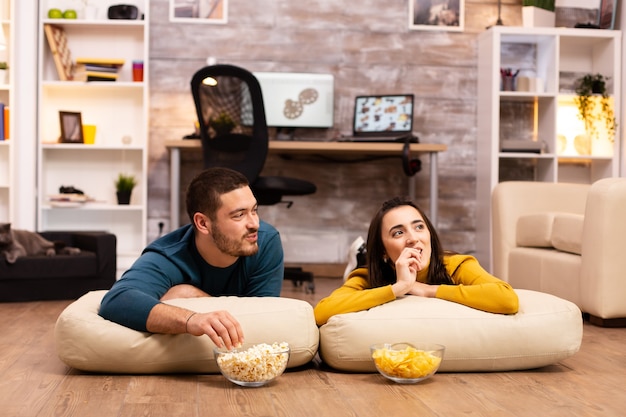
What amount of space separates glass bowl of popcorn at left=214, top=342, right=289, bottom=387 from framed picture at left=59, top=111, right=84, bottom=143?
13.3 feet

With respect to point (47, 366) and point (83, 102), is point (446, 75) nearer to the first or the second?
point (83, 102)

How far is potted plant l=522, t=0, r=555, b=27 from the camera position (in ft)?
20.5

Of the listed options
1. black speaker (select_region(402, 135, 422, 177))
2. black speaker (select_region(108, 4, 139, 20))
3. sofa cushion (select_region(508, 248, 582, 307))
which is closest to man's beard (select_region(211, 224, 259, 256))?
sofa cushion (select_region(508, 248, 582, 307))

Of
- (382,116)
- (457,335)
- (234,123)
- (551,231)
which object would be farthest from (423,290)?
(382,116)

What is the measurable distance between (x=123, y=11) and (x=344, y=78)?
1606 mm

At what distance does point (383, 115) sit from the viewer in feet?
20.2

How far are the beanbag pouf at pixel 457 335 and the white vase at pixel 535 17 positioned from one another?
13.1 feet

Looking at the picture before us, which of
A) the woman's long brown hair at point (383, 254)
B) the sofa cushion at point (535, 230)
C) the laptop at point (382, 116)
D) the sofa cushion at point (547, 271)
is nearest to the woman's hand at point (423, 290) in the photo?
the woman's long brown hair at point (383, 254)

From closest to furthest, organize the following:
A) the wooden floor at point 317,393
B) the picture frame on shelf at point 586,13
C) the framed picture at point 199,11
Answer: the wooden floor at point 317,393, the framed picture at point 199,11, the picture frame on shelf at point 586,13

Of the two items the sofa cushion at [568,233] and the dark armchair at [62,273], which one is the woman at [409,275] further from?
the dark armchair at [62,273]

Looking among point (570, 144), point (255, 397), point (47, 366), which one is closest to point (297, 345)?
point (255, 397)

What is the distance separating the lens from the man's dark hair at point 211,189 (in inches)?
107

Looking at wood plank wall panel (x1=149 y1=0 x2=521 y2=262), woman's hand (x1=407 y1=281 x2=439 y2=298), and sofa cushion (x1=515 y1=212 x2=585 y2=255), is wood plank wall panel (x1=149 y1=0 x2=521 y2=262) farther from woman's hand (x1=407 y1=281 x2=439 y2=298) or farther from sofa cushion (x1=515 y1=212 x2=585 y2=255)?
woman's hand (x1=407 y1=281 x2=439 y2=298)

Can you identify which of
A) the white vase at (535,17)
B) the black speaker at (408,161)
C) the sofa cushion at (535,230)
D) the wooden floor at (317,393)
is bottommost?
the wooden floor at (317,393)
